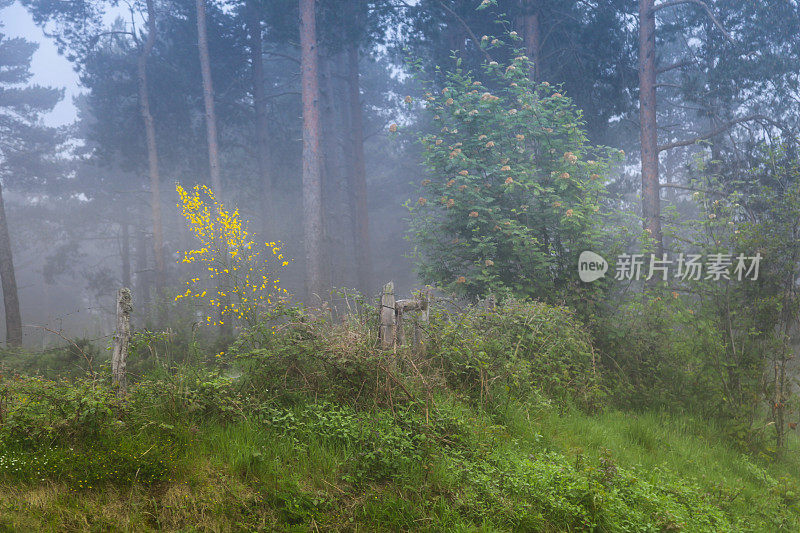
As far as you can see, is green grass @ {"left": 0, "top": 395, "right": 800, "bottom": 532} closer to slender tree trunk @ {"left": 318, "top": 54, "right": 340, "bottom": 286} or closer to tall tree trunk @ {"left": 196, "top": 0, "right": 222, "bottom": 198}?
tall tree trunk @ {"left": 196, "top": 0, "right": 222, "bottom": 198}

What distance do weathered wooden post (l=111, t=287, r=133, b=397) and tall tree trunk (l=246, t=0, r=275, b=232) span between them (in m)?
18.0

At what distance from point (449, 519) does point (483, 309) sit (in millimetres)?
4549

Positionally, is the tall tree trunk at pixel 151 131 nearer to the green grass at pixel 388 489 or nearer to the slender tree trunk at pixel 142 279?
the slender tree trunk at pixel 142 279

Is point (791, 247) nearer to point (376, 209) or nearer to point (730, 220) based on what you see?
point (730, 220)

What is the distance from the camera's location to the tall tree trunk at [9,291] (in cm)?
1253

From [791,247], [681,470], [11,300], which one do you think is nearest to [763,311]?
[791,247]

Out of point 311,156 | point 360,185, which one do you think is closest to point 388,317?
point 311,156

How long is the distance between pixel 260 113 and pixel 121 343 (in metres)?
18.8

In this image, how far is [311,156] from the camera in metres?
15.9

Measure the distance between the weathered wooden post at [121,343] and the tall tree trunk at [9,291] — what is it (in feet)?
31.1

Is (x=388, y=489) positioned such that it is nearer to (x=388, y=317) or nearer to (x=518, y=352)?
(x=388, y=317)

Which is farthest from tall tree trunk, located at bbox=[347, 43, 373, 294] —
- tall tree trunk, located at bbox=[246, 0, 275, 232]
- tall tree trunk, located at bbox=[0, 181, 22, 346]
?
tall tree trunk, located at bbox=[0, 181, 22, 346]

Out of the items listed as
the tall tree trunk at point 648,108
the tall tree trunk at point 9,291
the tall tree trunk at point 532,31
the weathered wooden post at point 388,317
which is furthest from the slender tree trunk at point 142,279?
the tall tree trunk at point 648,108

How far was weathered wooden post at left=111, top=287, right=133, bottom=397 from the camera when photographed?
515cm
